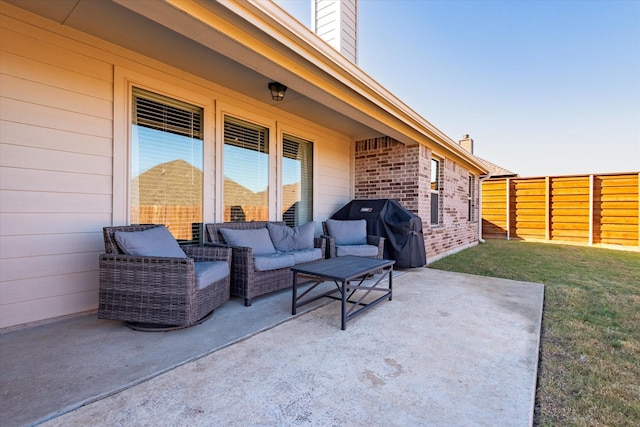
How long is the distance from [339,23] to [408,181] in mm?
3154

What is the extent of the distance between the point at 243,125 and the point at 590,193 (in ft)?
36.3

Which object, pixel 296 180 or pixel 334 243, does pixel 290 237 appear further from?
pixel 296 180

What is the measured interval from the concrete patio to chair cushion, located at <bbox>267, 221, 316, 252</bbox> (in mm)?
1283

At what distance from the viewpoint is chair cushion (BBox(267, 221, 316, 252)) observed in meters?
4.22

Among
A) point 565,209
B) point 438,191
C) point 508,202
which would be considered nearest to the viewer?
point 438,191

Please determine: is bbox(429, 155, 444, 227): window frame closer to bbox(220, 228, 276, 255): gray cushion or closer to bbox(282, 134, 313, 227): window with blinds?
bbox(282, 134, 313, 227): window with blinds

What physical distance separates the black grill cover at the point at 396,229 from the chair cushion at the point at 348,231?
0.32 metres

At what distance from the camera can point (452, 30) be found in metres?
7.08

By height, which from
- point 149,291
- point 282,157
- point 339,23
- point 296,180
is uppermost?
point 339,23

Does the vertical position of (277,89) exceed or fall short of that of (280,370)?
it exceeds it

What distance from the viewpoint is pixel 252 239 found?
149 inches

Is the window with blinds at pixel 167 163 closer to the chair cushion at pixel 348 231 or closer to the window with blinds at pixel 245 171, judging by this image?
the window with blinds at pixel 245 171

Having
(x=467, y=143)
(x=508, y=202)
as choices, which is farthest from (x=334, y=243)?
(x=467, y=143)

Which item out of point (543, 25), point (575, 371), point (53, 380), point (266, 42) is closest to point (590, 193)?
point (543, 25)
